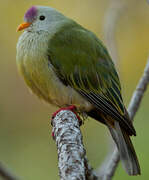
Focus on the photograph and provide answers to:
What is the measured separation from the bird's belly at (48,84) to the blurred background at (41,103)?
1.42 metres

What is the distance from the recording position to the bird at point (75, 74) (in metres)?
4.12

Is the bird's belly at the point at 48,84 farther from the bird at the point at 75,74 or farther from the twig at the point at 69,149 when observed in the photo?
the twig at the point at 69,149

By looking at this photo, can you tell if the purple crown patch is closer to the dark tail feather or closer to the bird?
the bird

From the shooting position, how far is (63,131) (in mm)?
2648

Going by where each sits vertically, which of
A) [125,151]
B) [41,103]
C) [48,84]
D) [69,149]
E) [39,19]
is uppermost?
[69,149]

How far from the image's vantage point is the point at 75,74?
14.2ft

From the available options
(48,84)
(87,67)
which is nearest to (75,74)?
(87,67)

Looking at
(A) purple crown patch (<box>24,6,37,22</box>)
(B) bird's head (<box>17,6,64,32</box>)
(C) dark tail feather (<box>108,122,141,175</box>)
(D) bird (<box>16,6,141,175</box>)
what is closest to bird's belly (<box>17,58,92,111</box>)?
(D) bird (<box>16,6,141,175</box>)

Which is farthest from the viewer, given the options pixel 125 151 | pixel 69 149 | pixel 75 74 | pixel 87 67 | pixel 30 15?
pixel 30 15

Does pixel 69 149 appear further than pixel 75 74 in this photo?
No

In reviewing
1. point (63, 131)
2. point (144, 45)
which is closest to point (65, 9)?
point (144, 45)

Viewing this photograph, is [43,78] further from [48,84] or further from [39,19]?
[39,19]

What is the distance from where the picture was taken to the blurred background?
18.8ft

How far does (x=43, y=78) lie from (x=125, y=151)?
3.51 ft
